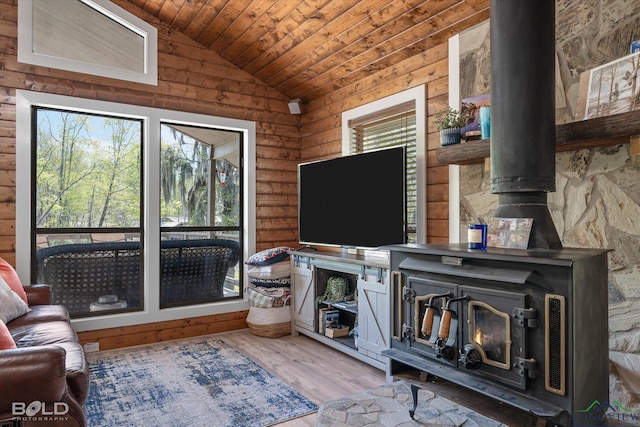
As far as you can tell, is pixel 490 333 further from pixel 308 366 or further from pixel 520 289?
pixel 308 366

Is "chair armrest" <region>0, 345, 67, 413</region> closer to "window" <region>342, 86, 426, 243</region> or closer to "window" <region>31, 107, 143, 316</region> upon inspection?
"window" <region>31, 107, 143, 316</region>

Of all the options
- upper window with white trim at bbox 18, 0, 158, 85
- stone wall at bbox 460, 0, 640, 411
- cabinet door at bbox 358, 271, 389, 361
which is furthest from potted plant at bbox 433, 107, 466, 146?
upper window with white trim at bbox 18, 0, 158, 85

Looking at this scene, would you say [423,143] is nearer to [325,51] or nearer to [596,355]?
[325,51]

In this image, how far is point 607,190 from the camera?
228 centimetres

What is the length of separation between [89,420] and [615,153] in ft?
10.6

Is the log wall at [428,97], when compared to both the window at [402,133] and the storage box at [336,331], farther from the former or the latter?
the storage box at [336,331]

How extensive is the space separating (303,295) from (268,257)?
1.64 feet

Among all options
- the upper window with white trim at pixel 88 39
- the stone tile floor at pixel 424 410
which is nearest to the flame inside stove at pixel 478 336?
the stone tile floor at pixel 424 410

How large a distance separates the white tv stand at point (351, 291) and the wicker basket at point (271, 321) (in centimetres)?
7

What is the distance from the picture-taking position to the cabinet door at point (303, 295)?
4.02 m

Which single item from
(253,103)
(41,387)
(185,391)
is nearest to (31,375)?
(41,387)

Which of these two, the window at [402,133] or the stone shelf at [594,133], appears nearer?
the stone shelf at [594,133]

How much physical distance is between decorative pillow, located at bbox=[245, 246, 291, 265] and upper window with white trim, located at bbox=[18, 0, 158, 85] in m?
1.89

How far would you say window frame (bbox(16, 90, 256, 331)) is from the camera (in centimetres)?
349
